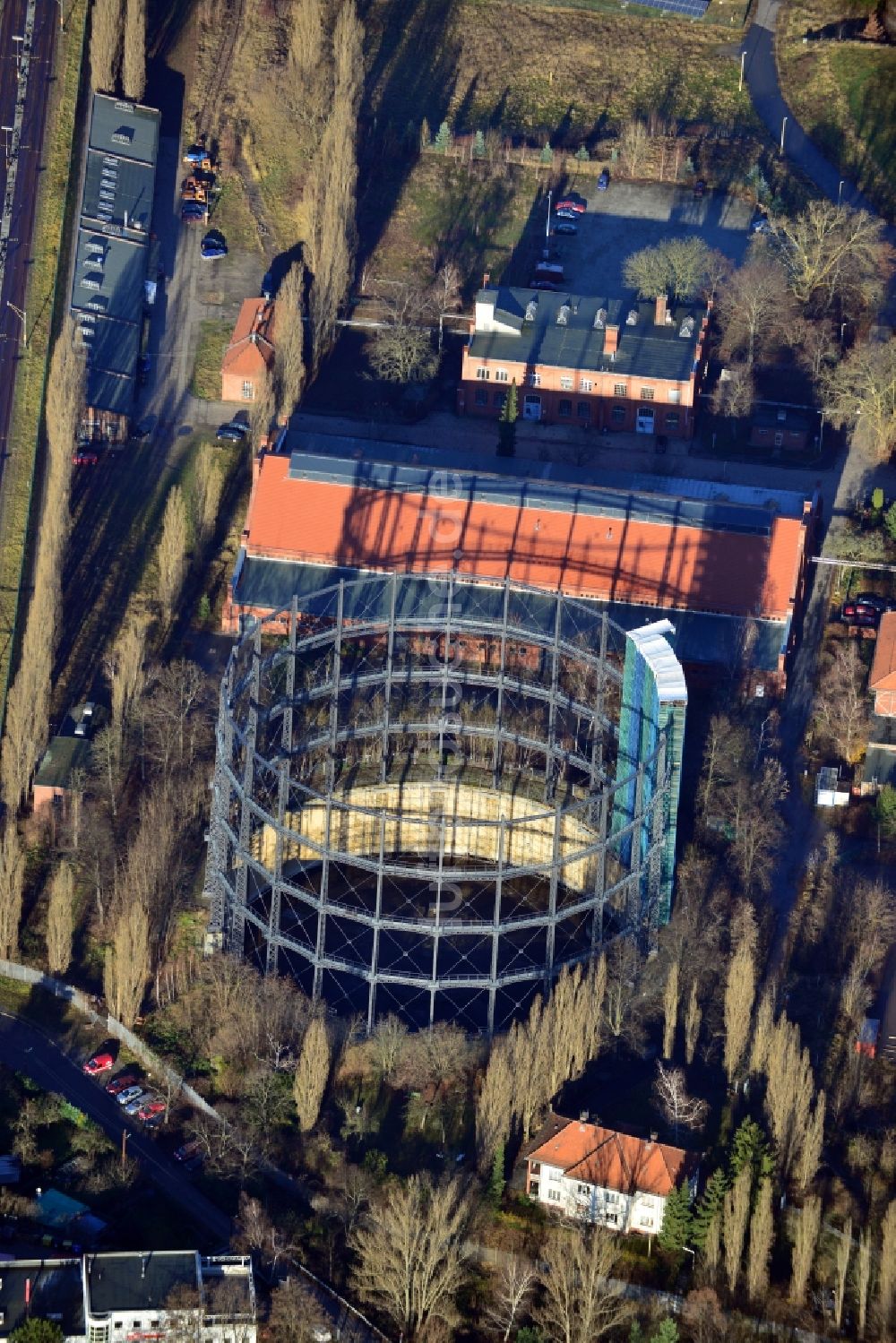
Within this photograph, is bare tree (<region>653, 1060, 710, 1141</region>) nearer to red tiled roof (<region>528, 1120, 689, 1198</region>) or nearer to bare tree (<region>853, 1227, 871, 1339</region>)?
red tiled roof (<region>528, 1120, 689, 1198</region>)

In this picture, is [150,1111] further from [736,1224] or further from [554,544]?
[554,544]

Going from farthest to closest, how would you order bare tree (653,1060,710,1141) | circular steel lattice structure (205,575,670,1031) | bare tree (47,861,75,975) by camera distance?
bare tree (47,861,75,975) → circular steel lattice structure (205,575,670,1031) → bare tree (653,1060,710,1141)

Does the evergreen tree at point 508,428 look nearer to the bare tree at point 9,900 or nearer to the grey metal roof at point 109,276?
the grey metal roof at point 109,276

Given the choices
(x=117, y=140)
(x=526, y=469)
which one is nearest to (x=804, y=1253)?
(x=526, y=469)

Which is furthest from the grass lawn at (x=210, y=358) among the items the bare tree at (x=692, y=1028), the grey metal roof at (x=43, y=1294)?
the grey metal roof at (x=43, y=1294)

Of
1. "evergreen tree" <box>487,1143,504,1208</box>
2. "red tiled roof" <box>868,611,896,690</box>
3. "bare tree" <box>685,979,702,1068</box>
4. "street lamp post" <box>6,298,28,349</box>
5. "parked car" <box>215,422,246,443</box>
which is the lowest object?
"evergreen tree" <box>487,1143,504,1208</box>

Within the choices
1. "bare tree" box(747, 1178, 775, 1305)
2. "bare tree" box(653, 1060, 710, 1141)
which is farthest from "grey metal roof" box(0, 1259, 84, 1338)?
"bare tree" box(747, 1178, 775, 1305)

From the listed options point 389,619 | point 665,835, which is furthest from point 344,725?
point 665,835
